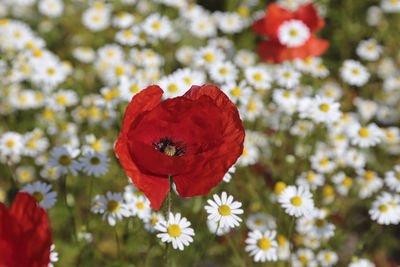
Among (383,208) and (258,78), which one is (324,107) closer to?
(258,78)

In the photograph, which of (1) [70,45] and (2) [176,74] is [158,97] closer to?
(2) [176,74]

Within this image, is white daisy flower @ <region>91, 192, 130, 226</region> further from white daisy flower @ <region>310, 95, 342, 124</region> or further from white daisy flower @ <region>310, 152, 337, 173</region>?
white daisy flower @ <region>310, 152, 337, 173</region>

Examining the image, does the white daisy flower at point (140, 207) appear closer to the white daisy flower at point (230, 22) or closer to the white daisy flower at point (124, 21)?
the white daisy flower at point (124, 21)

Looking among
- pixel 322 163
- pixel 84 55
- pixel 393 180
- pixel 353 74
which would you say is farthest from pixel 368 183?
pixel 84 55

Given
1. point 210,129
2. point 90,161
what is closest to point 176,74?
point 90,161

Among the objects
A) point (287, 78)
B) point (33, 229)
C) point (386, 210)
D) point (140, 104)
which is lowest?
point (386, 210)

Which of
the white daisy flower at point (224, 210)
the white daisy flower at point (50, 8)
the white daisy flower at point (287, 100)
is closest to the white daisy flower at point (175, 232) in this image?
the white daisy flower at point (224, 210)
